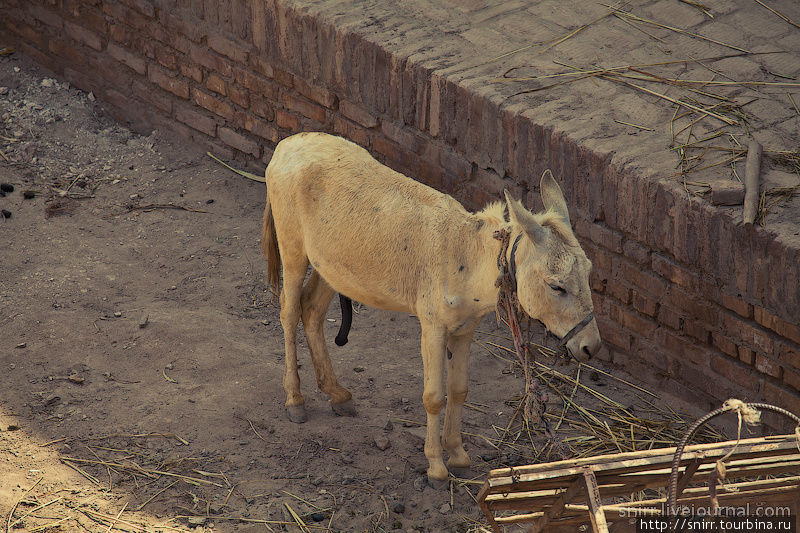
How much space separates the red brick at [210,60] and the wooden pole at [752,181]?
411cm

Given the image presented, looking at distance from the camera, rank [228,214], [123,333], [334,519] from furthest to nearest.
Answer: [228,214] < [123,333] < [334,519]

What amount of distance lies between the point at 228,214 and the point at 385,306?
2.89m

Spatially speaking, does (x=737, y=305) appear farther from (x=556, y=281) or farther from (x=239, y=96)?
(x=239, y=96)

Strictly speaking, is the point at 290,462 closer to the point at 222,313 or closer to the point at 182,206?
the point at 222,313

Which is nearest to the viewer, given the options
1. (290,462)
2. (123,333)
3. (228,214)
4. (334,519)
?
(334,519)

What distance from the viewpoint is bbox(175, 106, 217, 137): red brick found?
8070 mm

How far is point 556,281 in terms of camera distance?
4035mm

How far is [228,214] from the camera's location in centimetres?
750

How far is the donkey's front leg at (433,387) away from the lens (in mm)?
4602

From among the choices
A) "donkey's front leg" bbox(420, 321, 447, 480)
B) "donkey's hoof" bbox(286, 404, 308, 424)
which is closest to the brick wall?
"donkey's front leg" bbox(420, 321, 447, 480)

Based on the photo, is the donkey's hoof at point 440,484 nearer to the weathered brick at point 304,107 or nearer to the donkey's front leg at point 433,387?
the donkey's front leg at point 433,387

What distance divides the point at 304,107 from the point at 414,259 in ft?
9.89

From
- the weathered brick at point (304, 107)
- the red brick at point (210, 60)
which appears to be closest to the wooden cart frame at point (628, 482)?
the weathered brick at point (304, 107)

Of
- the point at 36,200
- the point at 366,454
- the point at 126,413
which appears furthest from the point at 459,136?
the point at 36,200
